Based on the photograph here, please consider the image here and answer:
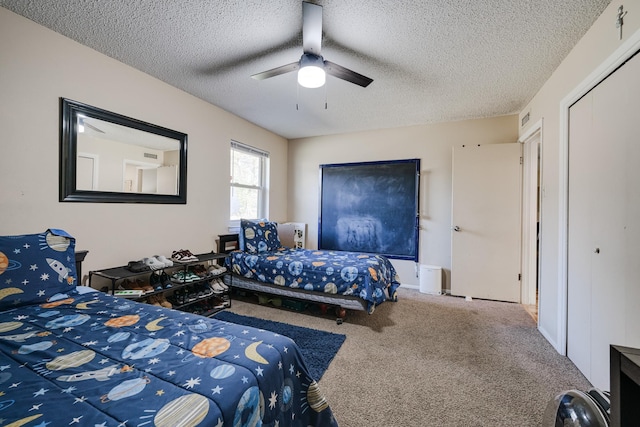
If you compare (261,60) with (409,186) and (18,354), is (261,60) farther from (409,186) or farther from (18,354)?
(409,186)

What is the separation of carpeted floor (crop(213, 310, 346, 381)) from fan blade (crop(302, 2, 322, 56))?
94.4 inches

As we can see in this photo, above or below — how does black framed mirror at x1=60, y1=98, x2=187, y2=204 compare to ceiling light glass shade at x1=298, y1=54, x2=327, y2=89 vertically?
below

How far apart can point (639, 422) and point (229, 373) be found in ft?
4.38

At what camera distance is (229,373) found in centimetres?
88

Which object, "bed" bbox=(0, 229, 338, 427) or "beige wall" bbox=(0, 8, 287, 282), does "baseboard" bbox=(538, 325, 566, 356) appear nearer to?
"bed" bbox=(0, 229, 338, 427)

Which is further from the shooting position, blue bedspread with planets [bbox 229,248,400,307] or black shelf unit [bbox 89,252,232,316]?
blue bedspread with planets [bbox 229,248,400,307]

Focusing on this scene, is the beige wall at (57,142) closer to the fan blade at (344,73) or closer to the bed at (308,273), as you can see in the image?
the bed at (308,273)

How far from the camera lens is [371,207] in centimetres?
430

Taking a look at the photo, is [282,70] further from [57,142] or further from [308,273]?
[308,273]

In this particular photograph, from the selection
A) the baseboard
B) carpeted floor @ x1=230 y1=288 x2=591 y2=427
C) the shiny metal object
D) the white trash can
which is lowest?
carpeted floor @ x1=230 y1=288 x2=591 y2=427

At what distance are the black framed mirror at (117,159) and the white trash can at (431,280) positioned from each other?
3.46 metres

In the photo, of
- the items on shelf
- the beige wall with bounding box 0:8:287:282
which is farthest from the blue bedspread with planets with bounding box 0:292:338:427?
the items on shelf

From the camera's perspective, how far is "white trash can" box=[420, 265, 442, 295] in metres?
3.76

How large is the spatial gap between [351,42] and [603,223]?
2234 millimetres
